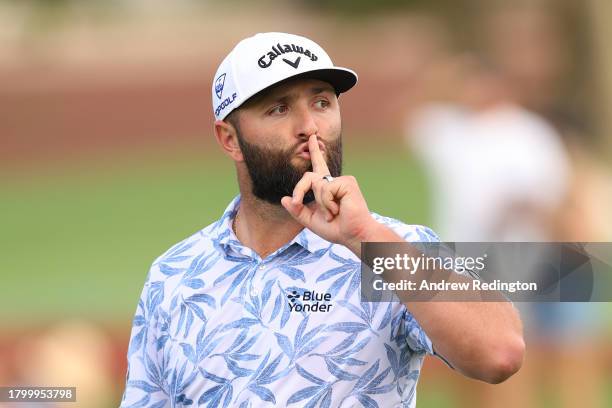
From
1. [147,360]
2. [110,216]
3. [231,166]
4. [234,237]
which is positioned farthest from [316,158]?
[231,166]

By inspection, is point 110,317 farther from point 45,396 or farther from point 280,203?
point 280,203

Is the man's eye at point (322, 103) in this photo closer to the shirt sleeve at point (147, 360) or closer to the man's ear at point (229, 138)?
the man's ear at point (229, 138)

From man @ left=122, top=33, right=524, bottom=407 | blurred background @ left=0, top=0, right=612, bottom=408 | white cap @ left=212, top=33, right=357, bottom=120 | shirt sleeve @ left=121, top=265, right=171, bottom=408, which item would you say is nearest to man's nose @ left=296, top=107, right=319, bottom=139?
man @ left=122, top=33, right=524, bottom=407

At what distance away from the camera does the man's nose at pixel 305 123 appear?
371cm

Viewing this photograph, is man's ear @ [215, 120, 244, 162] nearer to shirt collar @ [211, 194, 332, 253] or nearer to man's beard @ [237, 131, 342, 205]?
man's beard @ [237, 131, 342, 205]

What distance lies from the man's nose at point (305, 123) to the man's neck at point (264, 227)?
29 centimetres

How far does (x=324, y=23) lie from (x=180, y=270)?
38.3m

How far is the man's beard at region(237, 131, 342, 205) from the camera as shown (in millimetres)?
3705

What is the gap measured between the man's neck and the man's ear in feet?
0.44

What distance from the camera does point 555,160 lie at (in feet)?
28.4

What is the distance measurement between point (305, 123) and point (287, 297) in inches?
19.2

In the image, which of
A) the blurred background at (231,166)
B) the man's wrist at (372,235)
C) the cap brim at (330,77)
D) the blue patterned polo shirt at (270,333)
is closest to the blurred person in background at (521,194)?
the blurred background at (231,166)

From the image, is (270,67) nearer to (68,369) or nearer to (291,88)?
(291,88)

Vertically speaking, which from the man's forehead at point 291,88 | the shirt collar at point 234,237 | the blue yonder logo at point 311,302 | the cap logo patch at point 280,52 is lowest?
the blue yonder logo at point 311,302
